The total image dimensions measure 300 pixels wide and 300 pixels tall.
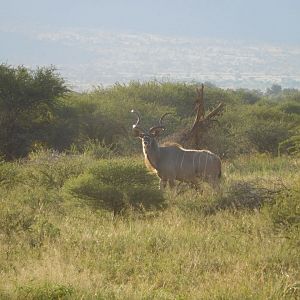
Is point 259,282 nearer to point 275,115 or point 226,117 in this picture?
point 226,117

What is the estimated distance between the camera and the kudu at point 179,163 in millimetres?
12203

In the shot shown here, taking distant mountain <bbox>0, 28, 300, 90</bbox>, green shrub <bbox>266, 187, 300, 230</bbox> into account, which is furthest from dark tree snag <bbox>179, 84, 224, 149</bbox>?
distant mountain <bbox>0, 28, 300, 90</bbox>

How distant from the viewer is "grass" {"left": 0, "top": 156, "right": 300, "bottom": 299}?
232 inches

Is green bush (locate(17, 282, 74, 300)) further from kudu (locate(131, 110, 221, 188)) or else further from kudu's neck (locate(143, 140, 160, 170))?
kudu's neck (locate(143, 140, 160, 170))

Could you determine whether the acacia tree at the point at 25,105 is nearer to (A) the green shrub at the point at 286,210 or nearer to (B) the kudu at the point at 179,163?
(B) the kudu at the point at 179,163

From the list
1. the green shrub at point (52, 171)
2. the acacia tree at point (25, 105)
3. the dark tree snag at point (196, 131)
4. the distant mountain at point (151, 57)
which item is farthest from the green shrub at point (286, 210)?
the distant mountain at point (151, 57)

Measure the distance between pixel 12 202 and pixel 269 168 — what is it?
8263 mm

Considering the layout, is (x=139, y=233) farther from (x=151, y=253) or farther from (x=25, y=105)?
(x=25, y=105)

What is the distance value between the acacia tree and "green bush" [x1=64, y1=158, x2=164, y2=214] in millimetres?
9265

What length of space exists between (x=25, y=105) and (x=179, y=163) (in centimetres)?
856

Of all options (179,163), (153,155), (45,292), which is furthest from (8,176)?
(45,292)

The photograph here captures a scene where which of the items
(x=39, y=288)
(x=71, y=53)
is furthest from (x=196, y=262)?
(x=71, y=53)

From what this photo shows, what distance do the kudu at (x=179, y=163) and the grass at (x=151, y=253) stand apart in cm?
242

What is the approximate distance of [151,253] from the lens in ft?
23.6
